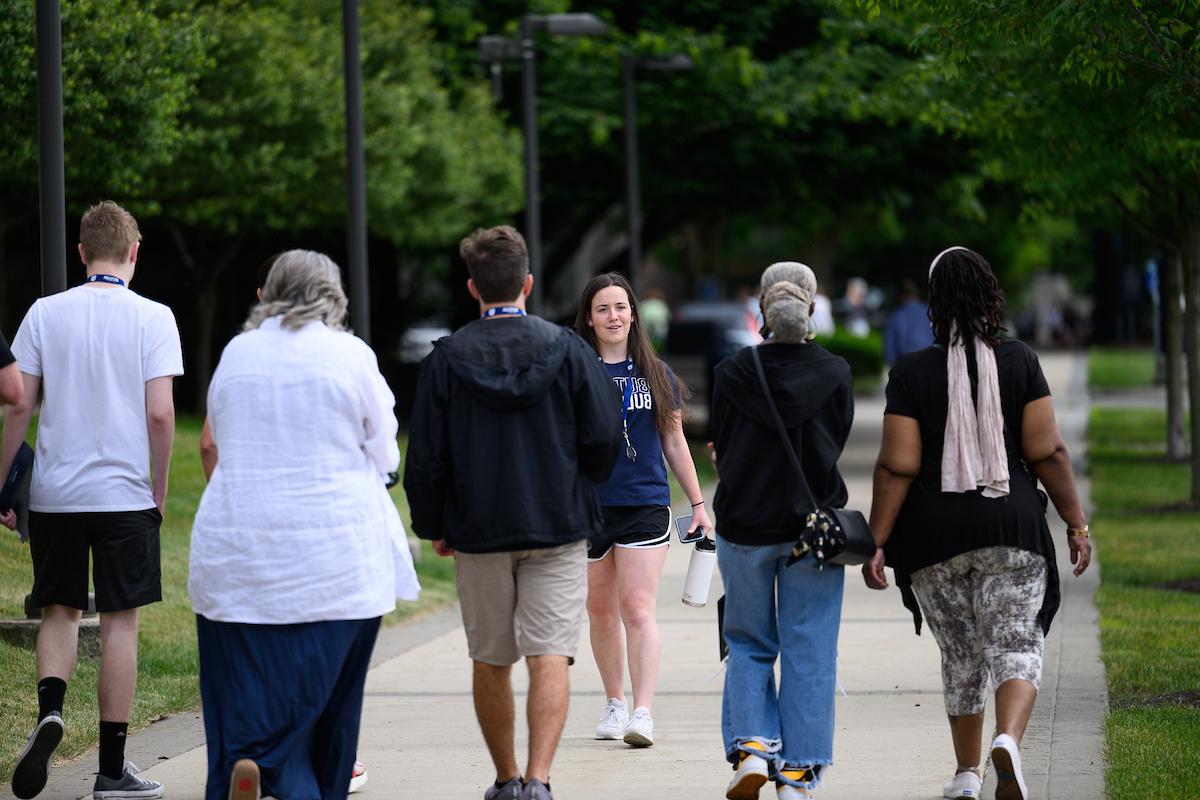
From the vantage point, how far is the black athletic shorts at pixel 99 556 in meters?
6.01

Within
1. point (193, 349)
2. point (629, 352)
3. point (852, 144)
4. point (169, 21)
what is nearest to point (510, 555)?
point (629, 352)

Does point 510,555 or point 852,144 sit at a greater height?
point 852,144

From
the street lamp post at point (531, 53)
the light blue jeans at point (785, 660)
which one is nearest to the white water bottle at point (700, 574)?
the light blue jeans at point (785, 660)

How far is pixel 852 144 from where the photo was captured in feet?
79.4

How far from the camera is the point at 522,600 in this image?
563cm

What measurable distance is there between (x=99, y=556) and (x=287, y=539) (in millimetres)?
1362

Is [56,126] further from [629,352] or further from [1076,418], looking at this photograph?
[1076,418]

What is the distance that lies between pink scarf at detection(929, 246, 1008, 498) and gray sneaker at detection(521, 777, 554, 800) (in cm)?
154

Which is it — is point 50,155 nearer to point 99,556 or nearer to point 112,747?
point 99,556

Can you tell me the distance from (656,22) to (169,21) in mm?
11089

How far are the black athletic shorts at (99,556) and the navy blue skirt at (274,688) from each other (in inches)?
41.1

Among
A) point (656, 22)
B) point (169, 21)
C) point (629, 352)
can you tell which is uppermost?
point (656, 22)

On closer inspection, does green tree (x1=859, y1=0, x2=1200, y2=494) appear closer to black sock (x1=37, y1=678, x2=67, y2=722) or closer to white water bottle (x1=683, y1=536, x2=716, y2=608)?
white water bottle (x1=683, y1=536, x2=716, y2=608)

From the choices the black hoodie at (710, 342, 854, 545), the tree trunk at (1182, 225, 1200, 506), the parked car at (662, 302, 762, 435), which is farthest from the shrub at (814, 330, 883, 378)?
the black hoodie at (710, 342, 854, 545)
